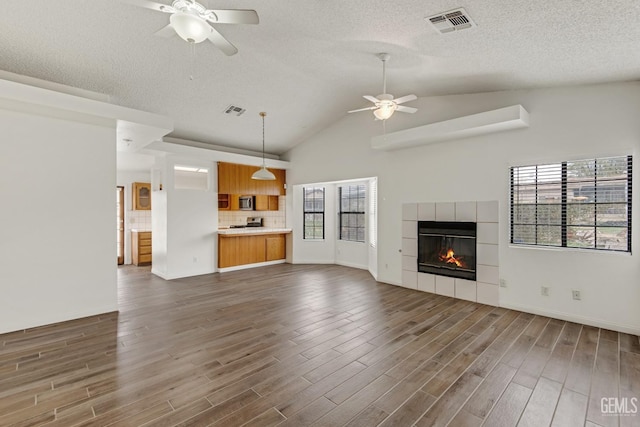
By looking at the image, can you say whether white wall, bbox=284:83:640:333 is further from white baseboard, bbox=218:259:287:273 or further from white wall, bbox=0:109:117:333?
white wall, bbox=0:109:117:333

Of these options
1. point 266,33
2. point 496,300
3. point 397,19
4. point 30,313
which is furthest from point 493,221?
point 30,313

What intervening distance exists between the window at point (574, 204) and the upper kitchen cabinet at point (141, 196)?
8.78 m

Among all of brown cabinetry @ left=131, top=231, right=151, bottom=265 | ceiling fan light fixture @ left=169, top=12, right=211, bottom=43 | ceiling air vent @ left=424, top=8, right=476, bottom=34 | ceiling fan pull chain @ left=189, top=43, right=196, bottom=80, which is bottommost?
brown cabinetry @ left=131, top=231, right=151, bottom=265

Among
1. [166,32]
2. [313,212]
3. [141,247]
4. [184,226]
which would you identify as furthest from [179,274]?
[166,32]

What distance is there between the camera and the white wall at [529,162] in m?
3.64

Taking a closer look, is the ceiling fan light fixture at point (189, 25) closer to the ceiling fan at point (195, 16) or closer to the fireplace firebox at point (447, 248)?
the ceiling fan at point (195, 16)

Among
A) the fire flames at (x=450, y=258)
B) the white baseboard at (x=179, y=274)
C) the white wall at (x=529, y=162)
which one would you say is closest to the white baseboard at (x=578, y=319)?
the white wall at (x=529, y=162)

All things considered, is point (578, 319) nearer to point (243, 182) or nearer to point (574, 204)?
point (574, 204)

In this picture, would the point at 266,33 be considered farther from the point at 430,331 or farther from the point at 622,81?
the point at 622,81

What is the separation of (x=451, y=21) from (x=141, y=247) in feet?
27.3

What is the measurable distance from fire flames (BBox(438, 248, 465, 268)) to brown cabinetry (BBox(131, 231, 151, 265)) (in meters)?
7.26

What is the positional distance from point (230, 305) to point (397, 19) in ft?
13.9

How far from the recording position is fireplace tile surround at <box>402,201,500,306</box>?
4.64m

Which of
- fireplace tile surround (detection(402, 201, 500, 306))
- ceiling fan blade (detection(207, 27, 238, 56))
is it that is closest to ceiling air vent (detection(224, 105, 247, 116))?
ceiling fan blade (detection(207, 27, 238, 56))
